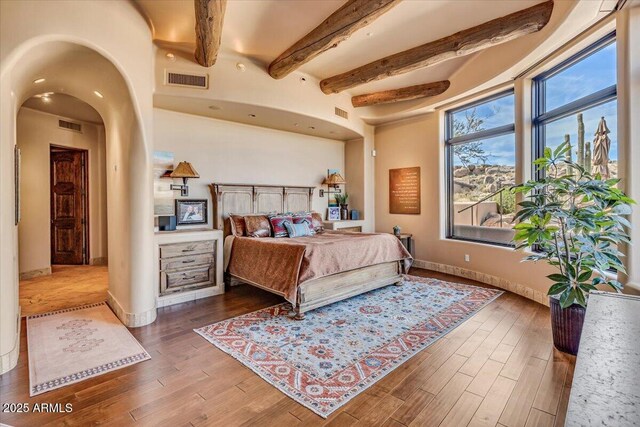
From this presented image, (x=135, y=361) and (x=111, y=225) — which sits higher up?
(x=111, y=225)

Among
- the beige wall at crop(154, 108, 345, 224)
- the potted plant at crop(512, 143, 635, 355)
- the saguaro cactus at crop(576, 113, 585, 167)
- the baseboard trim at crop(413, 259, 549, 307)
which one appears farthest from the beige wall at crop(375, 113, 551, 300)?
the potted plant at crop(512, 143, 635, 355)

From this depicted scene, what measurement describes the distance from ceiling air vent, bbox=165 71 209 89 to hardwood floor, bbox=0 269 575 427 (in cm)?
305

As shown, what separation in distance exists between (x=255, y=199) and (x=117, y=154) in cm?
219

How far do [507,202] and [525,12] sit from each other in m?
2.55

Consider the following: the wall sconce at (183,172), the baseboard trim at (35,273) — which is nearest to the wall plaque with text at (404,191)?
the wall sconce at (183,172)

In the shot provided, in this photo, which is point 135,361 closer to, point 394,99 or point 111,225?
point 111,225

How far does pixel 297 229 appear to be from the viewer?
5.00m

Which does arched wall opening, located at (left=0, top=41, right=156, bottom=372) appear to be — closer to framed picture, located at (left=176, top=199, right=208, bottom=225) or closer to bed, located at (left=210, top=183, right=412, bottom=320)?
framed picture, located at (left=176, top=199, right=208, bottom=225)

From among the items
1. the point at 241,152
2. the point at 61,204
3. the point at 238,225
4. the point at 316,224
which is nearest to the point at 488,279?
the point at 316,224

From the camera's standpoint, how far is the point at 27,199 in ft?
17.9

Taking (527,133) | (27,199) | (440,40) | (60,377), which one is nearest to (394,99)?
(440,40)

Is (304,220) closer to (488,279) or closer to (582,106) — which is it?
(488,279)

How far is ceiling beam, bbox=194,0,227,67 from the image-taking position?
279 cm

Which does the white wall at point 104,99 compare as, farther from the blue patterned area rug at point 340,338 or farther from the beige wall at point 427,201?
the beige wall at point 427,201
